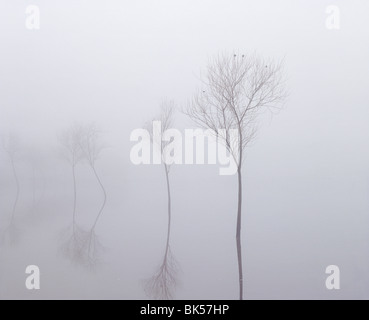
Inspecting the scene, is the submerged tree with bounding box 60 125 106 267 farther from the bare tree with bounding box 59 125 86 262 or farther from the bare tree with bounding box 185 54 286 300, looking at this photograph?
the bare tree with bounding box 185 54 286 300

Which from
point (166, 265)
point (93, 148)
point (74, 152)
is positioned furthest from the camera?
point (93, 148)

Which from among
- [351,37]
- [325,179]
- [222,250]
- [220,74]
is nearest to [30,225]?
[222,250]

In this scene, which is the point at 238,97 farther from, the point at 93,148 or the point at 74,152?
the point at 74,152

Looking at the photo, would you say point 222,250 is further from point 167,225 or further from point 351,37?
point 351,37

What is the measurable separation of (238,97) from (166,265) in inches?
99.1

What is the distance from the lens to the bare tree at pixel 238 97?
17.3ft

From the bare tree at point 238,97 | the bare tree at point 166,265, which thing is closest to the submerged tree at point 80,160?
the bare tree at point 166,265

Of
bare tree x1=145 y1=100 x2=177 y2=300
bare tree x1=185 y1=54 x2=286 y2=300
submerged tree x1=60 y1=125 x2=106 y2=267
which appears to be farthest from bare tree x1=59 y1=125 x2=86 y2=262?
bare tree x1=185 y1=54 x2=286 y2=300

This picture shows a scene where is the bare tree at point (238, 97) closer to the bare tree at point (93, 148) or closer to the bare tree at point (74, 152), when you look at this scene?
the bare tree at point (93, 148)

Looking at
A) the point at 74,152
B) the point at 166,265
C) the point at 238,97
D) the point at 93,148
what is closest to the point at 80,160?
the point at 74,152

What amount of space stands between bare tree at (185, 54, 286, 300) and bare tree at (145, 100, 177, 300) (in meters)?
0.50

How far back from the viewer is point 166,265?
482cm

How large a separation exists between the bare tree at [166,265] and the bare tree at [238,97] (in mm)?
505

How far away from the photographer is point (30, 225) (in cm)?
553
